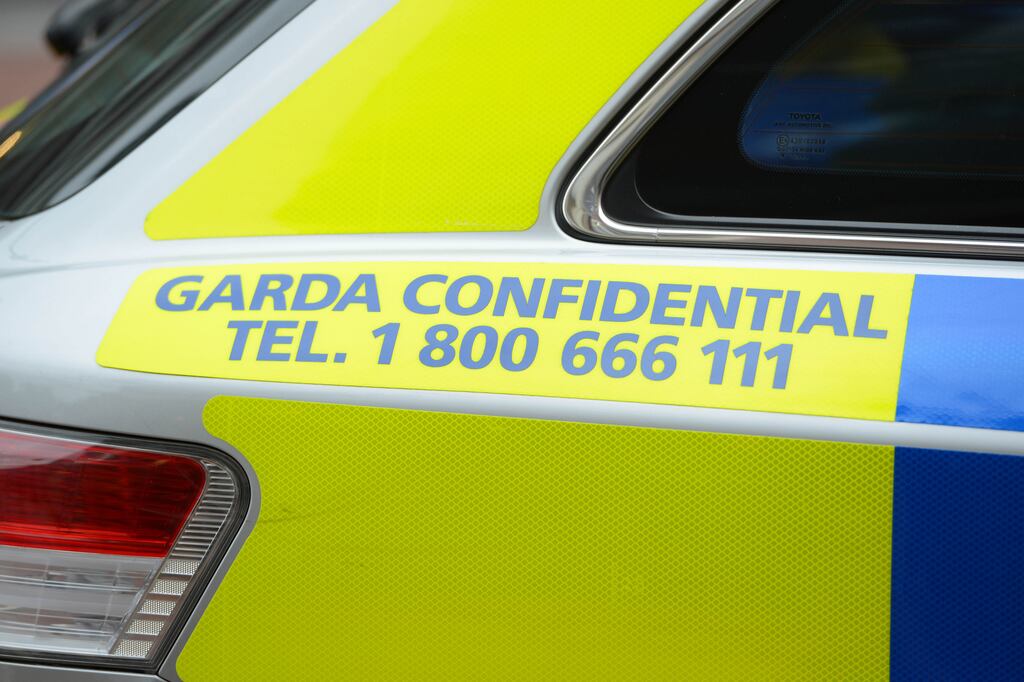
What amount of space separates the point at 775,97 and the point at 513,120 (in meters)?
0.30

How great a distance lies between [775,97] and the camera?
132 cm

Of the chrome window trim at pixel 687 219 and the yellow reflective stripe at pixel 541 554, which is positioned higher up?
the chrome window trim at pixel 687 219

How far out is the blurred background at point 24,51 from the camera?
29.0 feet

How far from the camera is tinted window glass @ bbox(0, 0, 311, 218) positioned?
4.52 feet

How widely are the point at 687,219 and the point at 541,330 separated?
23cm

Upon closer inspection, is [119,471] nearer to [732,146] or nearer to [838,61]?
[732,146]

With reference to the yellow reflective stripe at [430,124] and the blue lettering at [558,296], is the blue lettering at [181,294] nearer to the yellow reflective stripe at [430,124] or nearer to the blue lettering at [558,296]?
the yellow reflective stripe at [430,124]

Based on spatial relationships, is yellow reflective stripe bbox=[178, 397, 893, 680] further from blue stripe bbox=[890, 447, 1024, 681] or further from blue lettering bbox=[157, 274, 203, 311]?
blue lettering bbox=[157, 274, 203, 311]

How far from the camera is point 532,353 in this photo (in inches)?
46.3

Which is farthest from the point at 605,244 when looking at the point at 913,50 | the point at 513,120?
the point at 913,50

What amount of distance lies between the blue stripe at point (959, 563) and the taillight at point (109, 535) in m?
0.65

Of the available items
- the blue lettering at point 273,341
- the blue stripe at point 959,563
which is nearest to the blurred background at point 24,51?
the blue lettering at point 273,341

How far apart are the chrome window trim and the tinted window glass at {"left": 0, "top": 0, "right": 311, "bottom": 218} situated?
411 mm

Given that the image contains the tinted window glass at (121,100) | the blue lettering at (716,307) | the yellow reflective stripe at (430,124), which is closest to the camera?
the blue lettering at (716,307)
